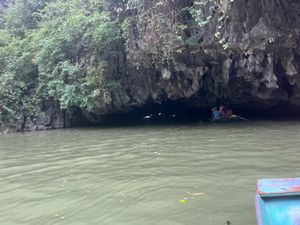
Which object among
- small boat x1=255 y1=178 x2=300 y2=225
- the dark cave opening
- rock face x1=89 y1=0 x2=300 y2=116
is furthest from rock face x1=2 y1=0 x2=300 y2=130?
small boat x1=255 y1=178 x2=300 y2=225

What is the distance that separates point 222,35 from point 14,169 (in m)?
7.52

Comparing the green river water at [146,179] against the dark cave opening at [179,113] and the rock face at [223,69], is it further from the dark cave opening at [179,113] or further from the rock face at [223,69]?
the dark cave opening at [179,113]

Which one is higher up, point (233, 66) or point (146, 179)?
point (233, 66)

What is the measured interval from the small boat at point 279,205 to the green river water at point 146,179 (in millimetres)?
973

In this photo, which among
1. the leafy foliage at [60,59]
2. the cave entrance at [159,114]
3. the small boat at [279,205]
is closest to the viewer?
the small boat at [279,205]

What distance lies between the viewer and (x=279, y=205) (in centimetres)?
311

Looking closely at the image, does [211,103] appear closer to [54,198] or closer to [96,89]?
[96,89]

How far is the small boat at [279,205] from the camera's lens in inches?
119

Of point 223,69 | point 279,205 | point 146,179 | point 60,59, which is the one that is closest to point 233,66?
point 223,69

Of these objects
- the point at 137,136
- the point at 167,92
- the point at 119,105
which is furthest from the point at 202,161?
the point at 119,105

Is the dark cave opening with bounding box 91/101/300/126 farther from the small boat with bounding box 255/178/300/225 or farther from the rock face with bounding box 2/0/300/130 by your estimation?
the small boat with bounding box 255/178/300/225

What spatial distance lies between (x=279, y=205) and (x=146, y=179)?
11.0ft

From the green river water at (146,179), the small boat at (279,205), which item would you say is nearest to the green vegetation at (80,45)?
the green river water at (146,179)

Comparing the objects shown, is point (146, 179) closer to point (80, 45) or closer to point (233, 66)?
point (233, 66)
